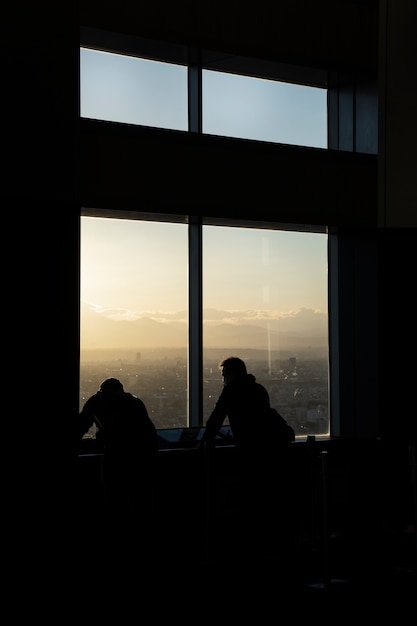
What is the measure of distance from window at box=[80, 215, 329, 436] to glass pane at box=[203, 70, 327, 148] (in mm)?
1402

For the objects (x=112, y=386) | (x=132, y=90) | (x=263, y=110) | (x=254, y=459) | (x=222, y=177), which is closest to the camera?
(x=254, y=459)

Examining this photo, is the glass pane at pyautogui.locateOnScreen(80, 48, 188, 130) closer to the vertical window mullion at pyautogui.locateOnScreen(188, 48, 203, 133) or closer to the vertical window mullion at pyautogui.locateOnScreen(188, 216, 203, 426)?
the vertical window mullion at pyautogui.locateOnScreen(188, 48, 203, 133)

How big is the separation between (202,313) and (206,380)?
37.1 inches

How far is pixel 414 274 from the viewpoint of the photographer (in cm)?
638

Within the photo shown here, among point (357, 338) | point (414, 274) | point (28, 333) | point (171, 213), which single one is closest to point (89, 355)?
point (171, 213)

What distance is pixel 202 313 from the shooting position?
11750 mm

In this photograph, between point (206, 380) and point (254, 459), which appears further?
point (206, 380)

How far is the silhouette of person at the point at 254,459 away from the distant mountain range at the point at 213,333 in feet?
12.0

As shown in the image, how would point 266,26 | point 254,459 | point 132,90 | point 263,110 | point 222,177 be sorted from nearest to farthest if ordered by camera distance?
point 254,459, point 222,177, point 132,90, point 266,26, point 263,110

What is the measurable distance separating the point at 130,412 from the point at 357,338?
5772mm

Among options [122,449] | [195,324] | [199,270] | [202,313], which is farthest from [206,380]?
[122,449]

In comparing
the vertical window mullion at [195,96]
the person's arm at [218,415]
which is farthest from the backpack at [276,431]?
the vertical window mullion at [195,96]

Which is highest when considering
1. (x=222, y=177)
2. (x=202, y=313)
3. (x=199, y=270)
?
(x=222, y=177)

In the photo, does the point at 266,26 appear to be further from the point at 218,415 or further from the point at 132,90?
the point at 218,415
